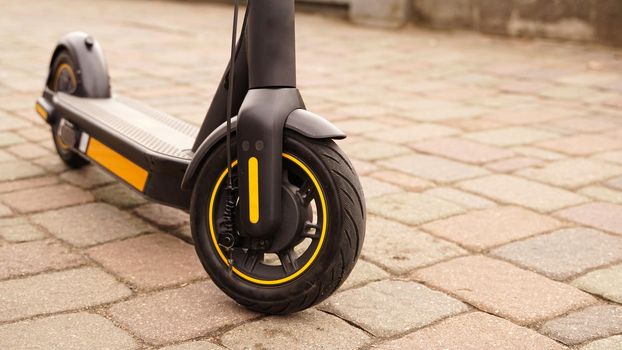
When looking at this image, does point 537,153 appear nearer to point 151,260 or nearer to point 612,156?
point 612,156

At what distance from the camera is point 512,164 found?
4168 mm

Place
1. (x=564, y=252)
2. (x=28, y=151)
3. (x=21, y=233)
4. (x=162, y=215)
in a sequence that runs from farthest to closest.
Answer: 1. (x=28, y=151)
2. (x=162, y=215)
3. (x=21, y=233)
4. (x=564, y=252)

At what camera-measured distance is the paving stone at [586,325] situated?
2369 millimetres

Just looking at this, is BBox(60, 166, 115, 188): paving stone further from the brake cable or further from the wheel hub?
the wheel hub

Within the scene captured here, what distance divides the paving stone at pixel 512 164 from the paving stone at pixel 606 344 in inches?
69.3

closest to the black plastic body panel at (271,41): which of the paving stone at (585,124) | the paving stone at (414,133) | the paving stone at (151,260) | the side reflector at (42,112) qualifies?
the paving stone at (151,260)

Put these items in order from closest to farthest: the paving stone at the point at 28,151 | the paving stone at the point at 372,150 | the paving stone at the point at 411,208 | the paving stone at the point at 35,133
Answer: the paving stone at the point at 411,208
the paving stone at the point at 28,151
the paving stone at the point at 372,150
the paving stone at the point at 35,133

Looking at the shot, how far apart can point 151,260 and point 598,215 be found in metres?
1.70

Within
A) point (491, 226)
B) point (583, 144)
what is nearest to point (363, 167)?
point (491, 226)

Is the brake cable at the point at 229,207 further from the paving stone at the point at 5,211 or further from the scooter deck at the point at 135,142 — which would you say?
the paving stone at the point at 5,211

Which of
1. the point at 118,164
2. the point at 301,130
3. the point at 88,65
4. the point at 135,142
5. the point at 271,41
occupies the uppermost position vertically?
the point at 271,41

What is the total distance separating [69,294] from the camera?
2.62 m

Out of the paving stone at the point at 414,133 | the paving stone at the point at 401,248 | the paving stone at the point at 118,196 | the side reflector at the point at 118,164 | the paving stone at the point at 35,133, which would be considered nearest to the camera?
the paving stone at the point at 401,248

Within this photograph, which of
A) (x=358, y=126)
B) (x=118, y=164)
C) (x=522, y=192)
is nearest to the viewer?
(x=118, y=164)
